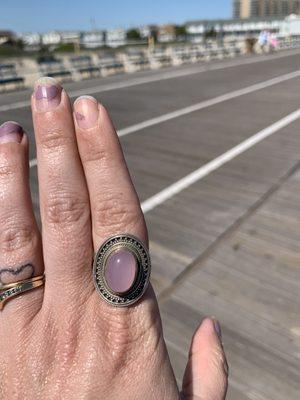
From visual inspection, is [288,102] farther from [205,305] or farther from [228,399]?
[228,399]

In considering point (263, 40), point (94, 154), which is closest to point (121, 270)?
point (94, 154)

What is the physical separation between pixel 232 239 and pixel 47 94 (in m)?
3.78

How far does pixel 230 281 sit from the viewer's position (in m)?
3.99

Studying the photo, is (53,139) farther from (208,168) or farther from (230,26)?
(230,26)

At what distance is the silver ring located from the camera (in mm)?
1415

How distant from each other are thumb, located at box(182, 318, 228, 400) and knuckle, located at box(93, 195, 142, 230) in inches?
25.8

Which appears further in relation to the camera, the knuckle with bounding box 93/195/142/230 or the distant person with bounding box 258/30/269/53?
the distant person with bounding box 258/30/269/53

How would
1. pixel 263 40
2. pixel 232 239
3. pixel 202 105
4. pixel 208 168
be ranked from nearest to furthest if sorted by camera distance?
pixel 232 239 < pixel 208 168 < pixel 202 105 < pixel 263 40

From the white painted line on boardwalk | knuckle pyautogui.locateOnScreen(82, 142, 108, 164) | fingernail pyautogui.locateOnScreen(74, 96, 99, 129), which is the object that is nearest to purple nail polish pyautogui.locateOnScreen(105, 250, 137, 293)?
knuckle pyautogui.locateOnScreen(82, 142, 108, 164)

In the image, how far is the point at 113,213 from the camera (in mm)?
1504

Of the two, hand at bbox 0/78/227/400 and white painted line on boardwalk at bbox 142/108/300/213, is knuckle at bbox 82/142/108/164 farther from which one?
white painted line on boardwalk at bbox 142/108/300/213

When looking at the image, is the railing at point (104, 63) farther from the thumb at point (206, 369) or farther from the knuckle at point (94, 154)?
the thumb at point (206, 369)

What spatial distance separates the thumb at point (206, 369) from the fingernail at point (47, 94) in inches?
46.8

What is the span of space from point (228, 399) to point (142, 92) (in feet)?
46.5
